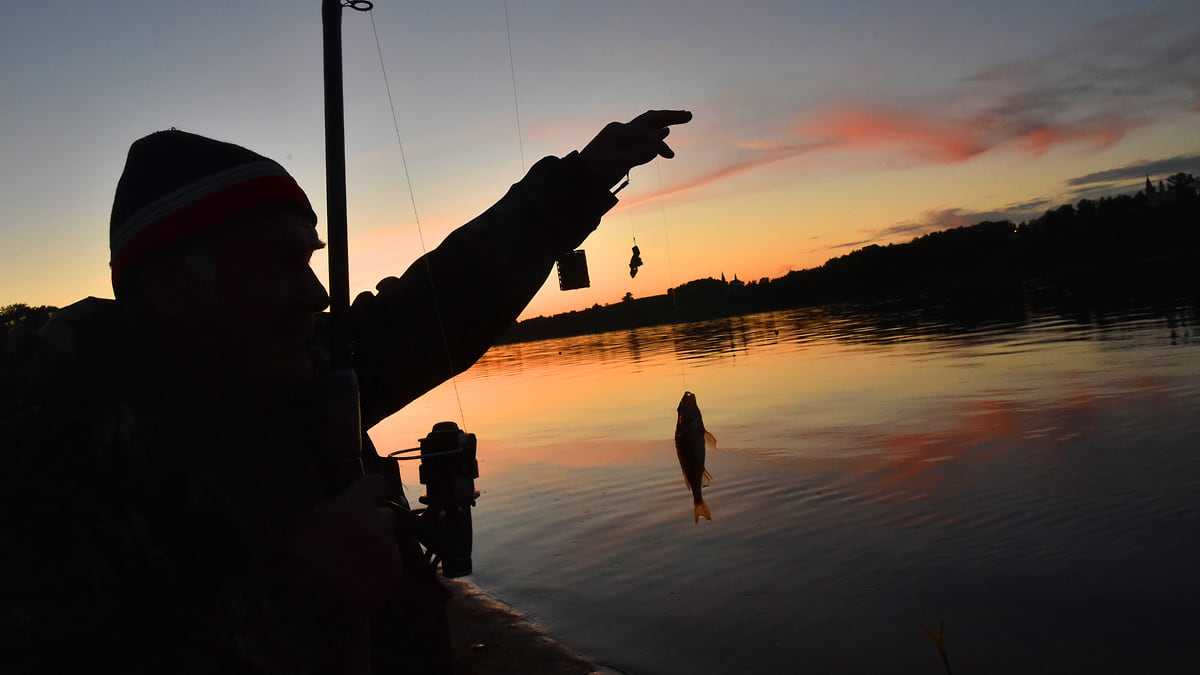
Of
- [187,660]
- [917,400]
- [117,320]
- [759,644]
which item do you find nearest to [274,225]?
[117,320]

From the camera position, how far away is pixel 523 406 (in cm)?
2984

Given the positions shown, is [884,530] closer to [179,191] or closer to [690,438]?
[690,438]

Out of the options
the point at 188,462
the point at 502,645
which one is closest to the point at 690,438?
the point at 502,645

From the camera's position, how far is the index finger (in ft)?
8.92

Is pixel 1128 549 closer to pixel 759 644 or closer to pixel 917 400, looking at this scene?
pixel 759 644

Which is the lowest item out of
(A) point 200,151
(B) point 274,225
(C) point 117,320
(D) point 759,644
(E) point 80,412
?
(D) point 759,644

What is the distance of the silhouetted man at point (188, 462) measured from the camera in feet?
4.41

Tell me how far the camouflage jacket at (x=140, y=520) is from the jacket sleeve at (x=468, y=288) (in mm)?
547

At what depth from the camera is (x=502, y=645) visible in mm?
7508

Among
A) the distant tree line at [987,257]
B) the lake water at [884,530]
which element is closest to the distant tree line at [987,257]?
the distant tree line at [987,257]

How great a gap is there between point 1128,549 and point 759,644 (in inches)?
176

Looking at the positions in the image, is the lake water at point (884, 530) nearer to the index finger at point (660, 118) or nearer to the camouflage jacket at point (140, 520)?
the index finger at point (660, 118)

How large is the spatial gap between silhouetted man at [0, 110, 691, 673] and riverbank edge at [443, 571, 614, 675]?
5.15 m

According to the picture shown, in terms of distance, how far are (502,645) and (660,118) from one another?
20.6 feet
